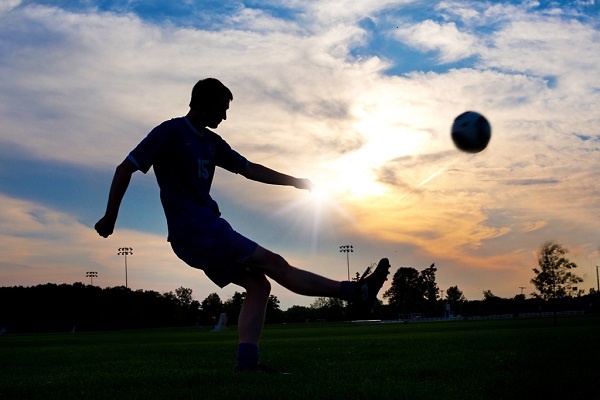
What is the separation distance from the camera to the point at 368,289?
5719mm

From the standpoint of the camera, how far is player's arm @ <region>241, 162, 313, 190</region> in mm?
6969

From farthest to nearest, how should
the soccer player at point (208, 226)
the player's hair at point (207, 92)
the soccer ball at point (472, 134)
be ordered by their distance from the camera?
the soccer ball at point (472, 134) → the player's hair at point (207, 92) → the soccer player at point (208, 226)

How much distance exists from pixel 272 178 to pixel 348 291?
177 cm

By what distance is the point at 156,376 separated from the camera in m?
6.54

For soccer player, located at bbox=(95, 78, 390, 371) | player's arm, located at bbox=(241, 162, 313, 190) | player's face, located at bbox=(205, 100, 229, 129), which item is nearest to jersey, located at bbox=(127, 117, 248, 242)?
soccer player, located at bbox=(95, 78, 390, 371)

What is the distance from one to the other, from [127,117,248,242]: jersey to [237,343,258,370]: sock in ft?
4.06

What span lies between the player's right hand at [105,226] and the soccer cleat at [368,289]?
219cm

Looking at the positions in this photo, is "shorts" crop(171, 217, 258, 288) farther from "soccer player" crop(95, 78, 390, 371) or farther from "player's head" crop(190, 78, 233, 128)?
"player's head" crop(190, 78, 233, 128)

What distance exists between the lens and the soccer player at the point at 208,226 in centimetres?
→ 575

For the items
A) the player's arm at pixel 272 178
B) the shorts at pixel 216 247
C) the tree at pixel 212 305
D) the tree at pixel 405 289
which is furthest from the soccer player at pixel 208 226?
the tree at pixel 212 305

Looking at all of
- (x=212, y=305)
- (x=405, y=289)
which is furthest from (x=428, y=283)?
(x=212, y=305)

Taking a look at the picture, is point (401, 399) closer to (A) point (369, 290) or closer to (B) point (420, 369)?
(A) point (369, 290)

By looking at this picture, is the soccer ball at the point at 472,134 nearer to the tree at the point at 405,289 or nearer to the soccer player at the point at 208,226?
the soccer player at the point at 208,226

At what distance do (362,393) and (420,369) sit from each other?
80.3 inches
